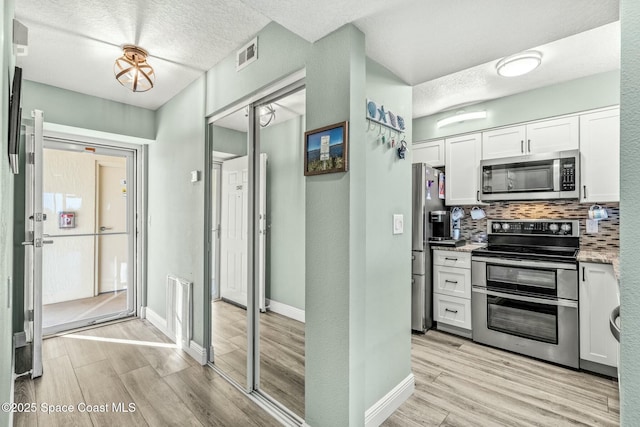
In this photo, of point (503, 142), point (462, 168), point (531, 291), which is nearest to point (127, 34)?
point (462, 168)

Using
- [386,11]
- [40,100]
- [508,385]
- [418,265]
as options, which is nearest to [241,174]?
[40,100]

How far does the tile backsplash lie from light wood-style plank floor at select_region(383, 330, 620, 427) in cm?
125

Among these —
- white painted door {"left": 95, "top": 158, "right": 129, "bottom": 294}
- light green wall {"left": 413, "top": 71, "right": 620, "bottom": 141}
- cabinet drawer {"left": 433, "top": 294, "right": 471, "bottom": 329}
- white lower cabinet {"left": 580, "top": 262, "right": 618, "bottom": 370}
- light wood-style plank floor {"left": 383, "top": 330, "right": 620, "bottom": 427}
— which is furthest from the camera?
white painted door {"left": 95, "top": 158, "right": 129, "bottom": 294}

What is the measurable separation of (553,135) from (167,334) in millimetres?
4529

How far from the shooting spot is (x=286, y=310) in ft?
11.6

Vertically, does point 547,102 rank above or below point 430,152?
above

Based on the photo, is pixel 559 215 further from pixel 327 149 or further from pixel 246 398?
pixel 246 398

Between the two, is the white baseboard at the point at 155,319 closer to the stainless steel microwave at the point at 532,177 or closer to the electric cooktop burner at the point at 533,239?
the electric cooktop burner at the point at 533,239

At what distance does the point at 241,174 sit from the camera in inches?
159

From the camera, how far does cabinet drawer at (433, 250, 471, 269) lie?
10.5 feet

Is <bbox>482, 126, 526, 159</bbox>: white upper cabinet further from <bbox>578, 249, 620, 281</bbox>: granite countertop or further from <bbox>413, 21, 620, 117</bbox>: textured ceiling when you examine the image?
<bbox>578, 249, 620, 281</bbox>: granite countertop

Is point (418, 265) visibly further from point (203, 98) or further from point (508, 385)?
point (203, 98)

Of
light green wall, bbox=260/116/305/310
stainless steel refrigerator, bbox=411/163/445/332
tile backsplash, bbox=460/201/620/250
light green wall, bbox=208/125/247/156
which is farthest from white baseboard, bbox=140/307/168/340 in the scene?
tile backsplash, bbox=460/201/620/250

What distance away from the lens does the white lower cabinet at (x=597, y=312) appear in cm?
239
